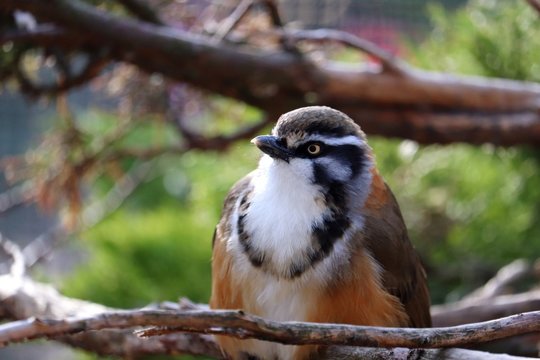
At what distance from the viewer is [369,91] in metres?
2.65

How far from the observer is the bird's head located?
1.70 meters

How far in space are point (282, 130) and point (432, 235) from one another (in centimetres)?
136

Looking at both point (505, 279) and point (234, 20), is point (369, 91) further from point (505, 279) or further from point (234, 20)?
point (505, 279)

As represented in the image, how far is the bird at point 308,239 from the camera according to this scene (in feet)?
5.47

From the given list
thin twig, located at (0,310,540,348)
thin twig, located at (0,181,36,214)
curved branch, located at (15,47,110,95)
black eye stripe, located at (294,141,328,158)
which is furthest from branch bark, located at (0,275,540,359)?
thin twig, located at (0,181,36,214)

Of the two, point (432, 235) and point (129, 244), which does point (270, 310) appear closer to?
point (432, 235)

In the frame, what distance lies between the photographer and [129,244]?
3301 mm

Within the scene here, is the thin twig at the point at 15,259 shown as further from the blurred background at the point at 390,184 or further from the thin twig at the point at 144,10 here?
the thin twig at the point at 144,10

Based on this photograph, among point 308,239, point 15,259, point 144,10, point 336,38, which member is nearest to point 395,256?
point 308,239

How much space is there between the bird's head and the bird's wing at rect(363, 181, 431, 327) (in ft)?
0.32

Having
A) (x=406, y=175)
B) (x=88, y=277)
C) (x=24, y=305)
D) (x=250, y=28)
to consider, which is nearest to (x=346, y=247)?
(x=24, y=305)

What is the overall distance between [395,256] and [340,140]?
259mm

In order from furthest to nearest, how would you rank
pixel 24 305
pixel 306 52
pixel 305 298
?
pixel 306 52 < pixel 24 305 < pixel 305 298

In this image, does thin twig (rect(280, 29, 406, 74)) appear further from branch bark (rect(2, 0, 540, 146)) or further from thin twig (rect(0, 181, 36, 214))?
Answer: thin twig (rect(0, 181, 36, 214))
